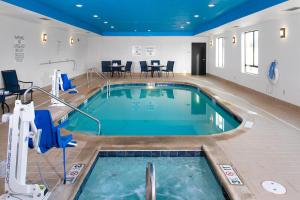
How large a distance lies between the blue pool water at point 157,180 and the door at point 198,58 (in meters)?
12.1

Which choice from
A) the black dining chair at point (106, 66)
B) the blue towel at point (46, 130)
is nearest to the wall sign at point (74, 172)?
the blue towel at point (46, 130)

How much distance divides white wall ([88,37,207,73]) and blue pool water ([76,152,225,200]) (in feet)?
39.6

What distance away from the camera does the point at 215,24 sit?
9.59 meters

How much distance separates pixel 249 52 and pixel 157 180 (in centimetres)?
779

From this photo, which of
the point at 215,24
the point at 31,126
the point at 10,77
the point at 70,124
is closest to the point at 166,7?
the point at 215,24

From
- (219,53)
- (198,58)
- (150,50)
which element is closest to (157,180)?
(219,53)

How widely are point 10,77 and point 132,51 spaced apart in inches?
357

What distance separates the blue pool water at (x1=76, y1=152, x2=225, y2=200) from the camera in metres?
3.08

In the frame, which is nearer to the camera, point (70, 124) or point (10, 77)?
point (70, 124)

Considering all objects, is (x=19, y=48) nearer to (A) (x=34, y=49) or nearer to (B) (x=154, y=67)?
(A) (x=34, y=49)

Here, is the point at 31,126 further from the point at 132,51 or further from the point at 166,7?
the point at 132,51

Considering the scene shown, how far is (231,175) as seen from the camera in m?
3.01

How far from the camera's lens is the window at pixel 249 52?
9.51m

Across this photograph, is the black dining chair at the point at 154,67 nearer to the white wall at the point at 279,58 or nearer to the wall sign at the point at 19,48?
the white wall at the point at 279,58
